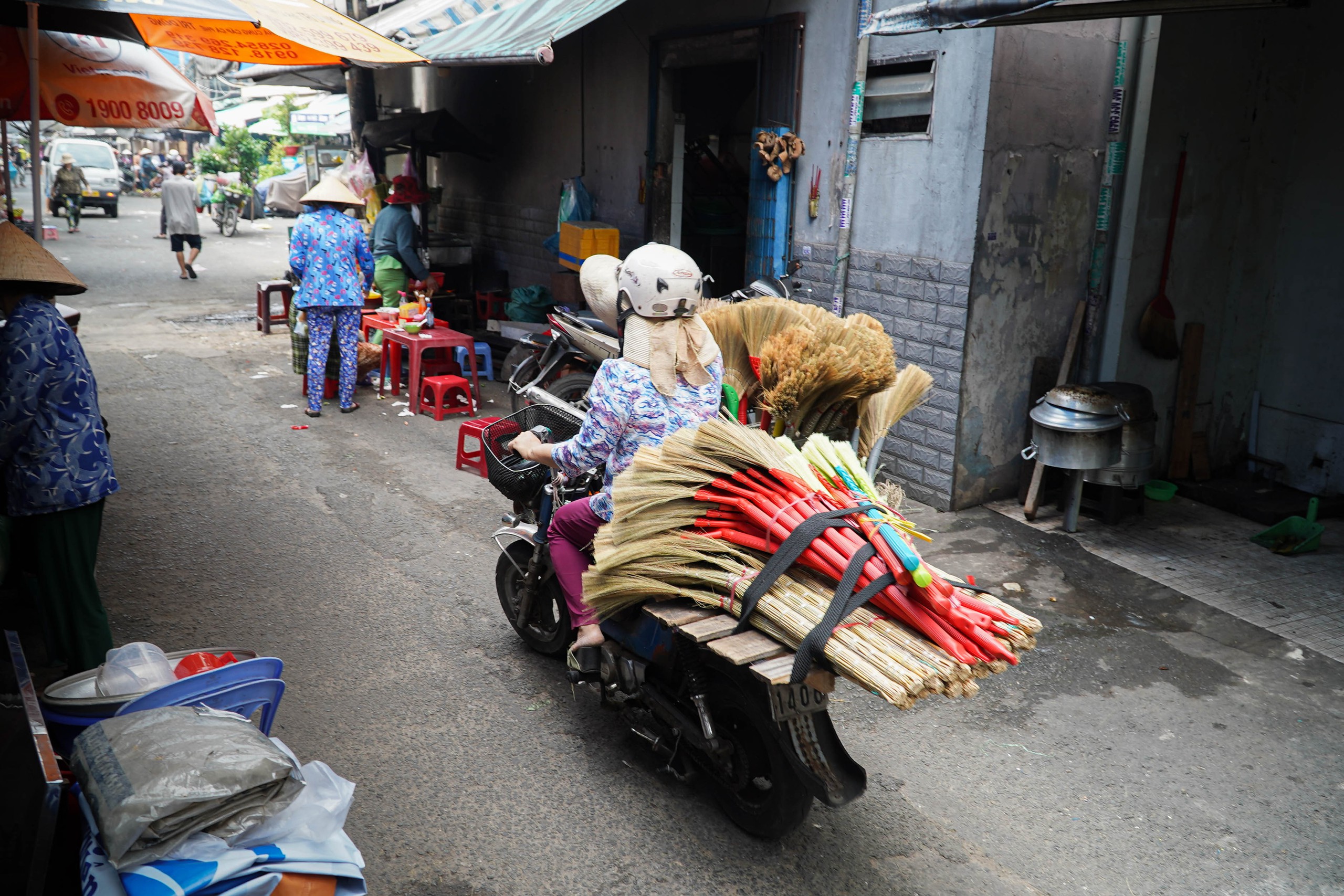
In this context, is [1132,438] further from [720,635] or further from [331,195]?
[331,195]

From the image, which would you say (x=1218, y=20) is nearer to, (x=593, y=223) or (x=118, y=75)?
(x=593, y=223)

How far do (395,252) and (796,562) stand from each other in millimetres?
8767

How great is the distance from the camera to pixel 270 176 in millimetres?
32406

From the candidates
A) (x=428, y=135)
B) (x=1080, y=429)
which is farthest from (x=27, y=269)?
(x=428, y=135)

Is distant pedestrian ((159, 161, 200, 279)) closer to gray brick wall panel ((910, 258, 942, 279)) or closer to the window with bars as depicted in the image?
the window with bars

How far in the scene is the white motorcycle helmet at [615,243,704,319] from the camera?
353cm

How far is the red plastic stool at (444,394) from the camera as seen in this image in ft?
28.2

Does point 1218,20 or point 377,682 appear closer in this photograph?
point 377,682

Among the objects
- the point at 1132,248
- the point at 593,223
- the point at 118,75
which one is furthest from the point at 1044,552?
the point at 118,75

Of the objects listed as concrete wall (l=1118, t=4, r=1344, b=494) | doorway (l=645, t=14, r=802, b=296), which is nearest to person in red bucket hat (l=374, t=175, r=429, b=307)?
doorway (l=645, t=14, r=802, b=296)

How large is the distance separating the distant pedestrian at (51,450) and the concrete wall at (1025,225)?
4.94 meters

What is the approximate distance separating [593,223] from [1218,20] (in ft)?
19.4

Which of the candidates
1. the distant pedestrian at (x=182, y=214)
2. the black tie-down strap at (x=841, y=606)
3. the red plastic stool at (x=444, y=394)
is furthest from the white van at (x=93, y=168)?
the black tie-down strap at (x=841, y=606)

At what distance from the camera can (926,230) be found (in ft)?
21.4
